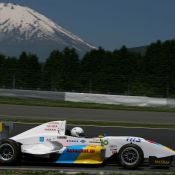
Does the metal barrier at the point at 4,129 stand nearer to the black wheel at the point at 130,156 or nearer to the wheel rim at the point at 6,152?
the wheel rim at the point at 6,152

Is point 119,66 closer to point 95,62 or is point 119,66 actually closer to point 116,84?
point 95,62

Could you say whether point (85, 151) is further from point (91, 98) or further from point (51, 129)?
point (91, 98)

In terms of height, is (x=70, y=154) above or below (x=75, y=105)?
below

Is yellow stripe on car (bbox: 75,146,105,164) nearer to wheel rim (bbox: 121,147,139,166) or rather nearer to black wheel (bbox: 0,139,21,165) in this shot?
wheel rim (bbox: 121,147,139,166)

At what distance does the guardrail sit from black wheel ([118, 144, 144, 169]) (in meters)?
18.6

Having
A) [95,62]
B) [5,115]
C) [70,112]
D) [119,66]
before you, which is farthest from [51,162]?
[95,62]

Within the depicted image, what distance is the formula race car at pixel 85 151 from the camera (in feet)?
33.7

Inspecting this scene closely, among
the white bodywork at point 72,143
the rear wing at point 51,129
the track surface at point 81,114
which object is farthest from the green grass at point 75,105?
the white bodywork at point 72,143

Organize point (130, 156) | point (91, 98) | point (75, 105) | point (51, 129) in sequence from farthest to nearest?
point (91, 98) < point (75, 105) < point (51, 129) < point (130, 156)

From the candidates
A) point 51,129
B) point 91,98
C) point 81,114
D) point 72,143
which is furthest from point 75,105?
point 72,143

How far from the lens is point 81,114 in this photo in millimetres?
23703

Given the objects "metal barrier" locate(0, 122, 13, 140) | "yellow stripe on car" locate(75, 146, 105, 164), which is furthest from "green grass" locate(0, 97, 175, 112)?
"yellow stripe on car" locate(75, 146, 105, 164)

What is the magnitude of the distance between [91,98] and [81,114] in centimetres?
647

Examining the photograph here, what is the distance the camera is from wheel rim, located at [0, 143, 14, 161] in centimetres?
→ 1028
